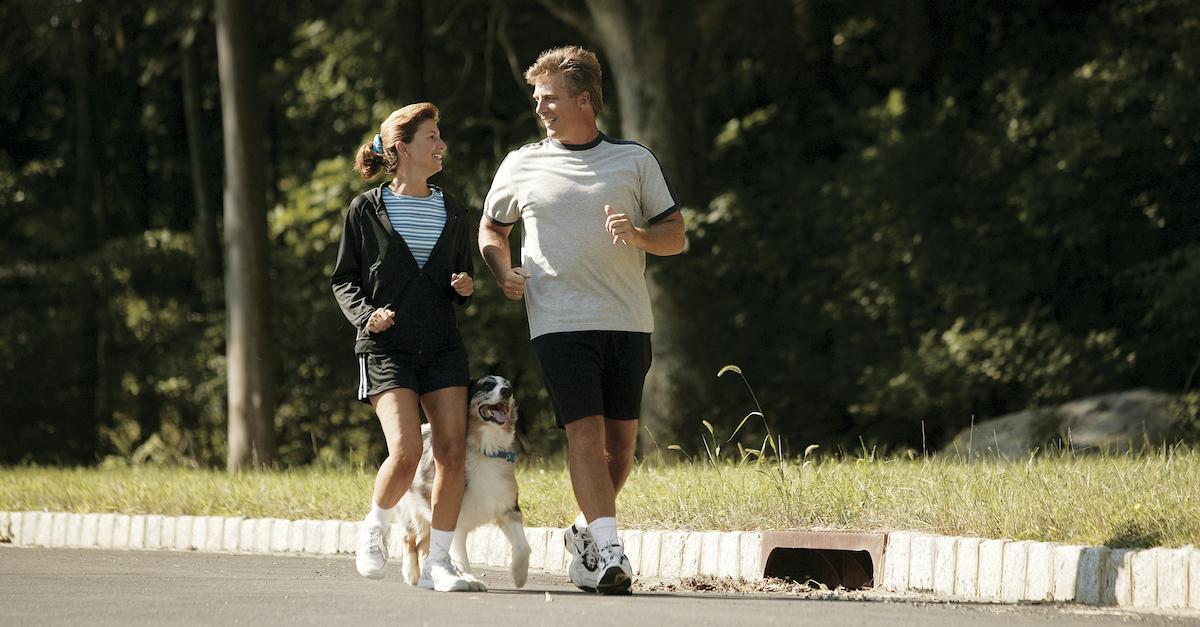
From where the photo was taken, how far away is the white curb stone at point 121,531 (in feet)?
34.3

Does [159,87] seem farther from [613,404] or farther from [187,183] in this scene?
[613,404]

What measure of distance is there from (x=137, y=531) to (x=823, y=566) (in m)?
4.71

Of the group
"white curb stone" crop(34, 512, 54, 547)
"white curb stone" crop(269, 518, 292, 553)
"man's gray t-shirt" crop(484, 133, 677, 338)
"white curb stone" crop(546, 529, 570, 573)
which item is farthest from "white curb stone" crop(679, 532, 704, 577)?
"white curb stone" crop(34, 512, 54, 547)

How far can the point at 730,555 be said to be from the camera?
7688mm

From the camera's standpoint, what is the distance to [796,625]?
18.6 ft

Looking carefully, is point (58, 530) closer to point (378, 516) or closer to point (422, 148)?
point (378, 516)

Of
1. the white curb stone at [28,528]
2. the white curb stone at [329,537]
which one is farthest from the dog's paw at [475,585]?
the white curb stone at [28,528]

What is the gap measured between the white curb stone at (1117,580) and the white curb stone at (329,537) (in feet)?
15.0

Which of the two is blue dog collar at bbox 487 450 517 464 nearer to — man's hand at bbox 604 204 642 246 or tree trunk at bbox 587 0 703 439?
man's hand at bbox 604 204 642 246

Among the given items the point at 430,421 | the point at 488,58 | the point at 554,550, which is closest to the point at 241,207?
the point at 488,58

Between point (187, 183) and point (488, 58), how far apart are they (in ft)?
28.1

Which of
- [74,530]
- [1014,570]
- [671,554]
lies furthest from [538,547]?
[74,530]

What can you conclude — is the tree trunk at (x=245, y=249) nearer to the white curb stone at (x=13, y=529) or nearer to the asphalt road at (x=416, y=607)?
the white curb stone at (x=13, y=529)

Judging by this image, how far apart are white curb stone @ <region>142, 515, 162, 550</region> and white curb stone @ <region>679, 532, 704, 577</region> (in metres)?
3.92
